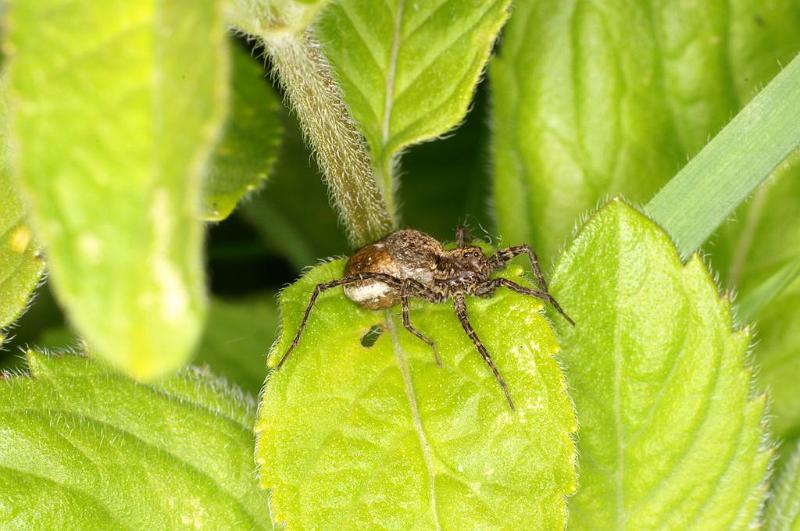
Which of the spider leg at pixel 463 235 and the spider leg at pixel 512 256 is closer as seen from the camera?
the spider leg at pixel 512 256

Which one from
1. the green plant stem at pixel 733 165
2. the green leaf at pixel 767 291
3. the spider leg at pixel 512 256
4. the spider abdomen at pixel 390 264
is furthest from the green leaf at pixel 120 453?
the green leaf at pixel 767 291

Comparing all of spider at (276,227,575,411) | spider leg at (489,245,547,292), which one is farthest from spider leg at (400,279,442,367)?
spider leg at (489,245,547,292)

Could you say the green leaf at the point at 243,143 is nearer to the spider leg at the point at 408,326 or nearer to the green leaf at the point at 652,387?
the spider leg at the point at 408,326

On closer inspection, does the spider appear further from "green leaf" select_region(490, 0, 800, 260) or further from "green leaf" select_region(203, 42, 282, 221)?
"green leaf" select_region(203, 42, 282, 221)

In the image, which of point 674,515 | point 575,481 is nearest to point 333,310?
point 575,481

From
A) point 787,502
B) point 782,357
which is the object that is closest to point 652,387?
point 787,502
